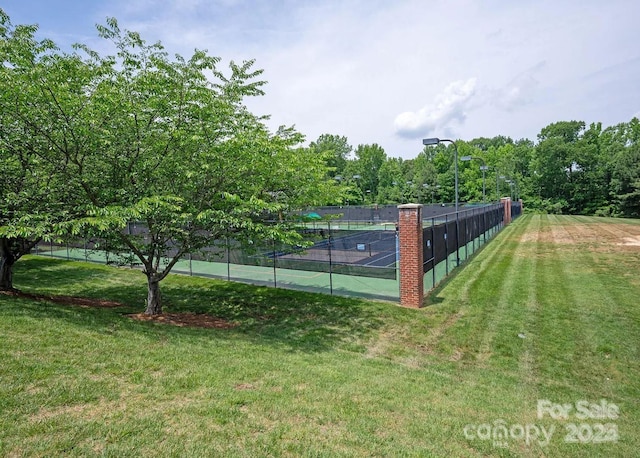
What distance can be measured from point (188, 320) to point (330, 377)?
4860 millimetres

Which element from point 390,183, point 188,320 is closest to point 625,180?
point 390,183

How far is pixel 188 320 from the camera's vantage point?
9305 millimetres

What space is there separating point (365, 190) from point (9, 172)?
76.2 meters

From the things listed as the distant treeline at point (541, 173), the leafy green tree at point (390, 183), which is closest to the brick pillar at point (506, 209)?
the distant treeline at point (541, 173)

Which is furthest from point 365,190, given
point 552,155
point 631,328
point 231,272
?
point 631,328

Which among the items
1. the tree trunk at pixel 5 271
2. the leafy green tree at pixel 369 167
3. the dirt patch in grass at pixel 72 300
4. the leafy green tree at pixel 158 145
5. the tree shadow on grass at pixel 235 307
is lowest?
the tree shadow on grass at pixel 235 307

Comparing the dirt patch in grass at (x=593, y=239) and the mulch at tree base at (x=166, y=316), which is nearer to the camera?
the mulch at tree base at (x=166, y=316)

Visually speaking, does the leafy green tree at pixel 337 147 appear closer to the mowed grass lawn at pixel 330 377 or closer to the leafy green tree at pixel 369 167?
the leafy green tree at pixel 369 167

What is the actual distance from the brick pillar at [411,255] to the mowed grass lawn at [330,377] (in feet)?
1.72

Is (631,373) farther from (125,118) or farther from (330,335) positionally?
(125,118)

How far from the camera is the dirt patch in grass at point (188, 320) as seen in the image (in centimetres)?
888

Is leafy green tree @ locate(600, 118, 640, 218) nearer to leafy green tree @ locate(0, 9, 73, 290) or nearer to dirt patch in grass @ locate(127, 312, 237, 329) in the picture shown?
dirt patch in grass @ locate(127, 312, 237, 329)

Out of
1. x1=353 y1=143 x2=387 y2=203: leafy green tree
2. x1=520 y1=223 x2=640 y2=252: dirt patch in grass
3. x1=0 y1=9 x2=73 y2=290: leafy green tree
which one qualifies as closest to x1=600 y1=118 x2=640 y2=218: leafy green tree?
x1=520 y1=223 x2=640 y2=252: dirt patch in grass

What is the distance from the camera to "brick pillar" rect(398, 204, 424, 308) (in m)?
10.6
